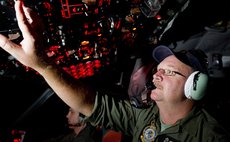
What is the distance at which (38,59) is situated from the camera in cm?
176

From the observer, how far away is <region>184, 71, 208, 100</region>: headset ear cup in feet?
7.73

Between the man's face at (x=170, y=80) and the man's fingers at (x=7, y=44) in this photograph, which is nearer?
the man's fingers at (x=7, y=44)

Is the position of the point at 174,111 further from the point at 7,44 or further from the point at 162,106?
the point at 7,44

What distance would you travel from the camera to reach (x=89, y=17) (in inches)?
177

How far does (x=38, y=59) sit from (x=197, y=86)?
59.9 inches

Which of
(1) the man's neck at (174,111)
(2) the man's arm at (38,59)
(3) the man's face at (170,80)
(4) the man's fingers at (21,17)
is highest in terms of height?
(4) the man's fingers at (21,17)

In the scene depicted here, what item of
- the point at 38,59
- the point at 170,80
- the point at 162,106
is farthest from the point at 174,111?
the point at 38,59

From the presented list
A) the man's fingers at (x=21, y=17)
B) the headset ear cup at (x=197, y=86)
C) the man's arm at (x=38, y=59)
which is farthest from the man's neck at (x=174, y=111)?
the man's fingers at (x=21, y=17)

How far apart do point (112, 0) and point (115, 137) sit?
2508mm

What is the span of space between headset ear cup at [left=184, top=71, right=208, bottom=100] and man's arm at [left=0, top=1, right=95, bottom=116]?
1.00 metres

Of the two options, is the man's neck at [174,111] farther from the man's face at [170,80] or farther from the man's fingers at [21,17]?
the man's fingers at [21,17]

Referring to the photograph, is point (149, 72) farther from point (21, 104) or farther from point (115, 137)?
point (21, 104)

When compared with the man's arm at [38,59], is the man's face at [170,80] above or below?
below

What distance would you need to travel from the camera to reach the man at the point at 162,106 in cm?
212
